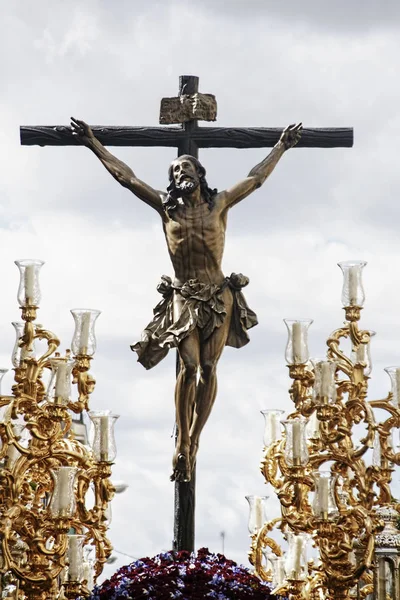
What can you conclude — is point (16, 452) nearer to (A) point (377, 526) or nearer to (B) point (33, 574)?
(B) point (33, 574)

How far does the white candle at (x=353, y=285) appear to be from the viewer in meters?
14.0

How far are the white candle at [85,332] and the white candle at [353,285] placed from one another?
1971 millimetres

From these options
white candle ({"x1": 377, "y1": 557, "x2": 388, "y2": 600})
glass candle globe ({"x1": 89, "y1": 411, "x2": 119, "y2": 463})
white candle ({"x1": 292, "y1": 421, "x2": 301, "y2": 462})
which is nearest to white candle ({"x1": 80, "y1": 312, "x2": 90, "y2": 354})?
glass candle globe ({"x1": 89, "y1": 411, "x2": 119, "y2": 463})

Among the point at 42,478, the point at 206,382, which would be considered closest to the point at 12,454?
the point at 42,478

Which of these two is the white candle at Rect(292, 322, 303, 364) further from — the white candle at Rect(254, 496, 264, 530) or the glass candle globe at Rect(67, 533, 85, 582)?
the glass candle globe at Rect(67, 533, 85, 582)

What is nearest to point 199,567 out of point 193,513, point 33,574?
point 193,513

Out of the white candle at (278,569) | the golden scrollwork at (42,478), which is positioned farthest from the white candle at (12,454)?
the white candle at (278,569)

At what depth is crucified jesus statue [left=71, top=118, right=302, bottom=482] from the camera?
12.6 meters

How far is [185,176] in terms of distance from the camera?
502 inches

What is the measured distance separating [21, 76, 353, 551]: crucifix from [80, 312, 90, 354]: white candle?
93 cm

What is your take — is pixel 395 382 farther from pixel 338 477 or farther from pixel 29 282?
pixel 29 282

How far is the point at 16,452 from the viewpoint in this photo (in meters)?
14.6

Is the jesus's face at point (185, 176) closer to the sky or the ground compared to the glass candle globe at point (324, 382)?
closer to the sky

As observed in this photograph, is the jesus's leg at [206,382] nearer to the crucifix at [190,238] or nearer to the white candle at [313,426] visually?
the crucifix at [190,238]
